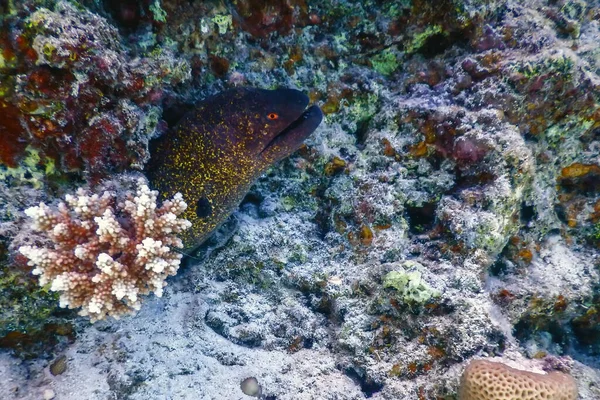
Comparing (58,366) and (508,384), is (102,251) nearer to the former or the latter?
(58,366)

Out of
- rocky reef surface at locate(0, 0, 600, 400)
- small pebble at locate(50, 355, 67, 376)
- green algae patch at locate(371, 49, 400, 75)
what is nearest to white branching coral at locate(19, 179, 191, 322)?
rocky reef surface at locate(0, 0, 600, 400)

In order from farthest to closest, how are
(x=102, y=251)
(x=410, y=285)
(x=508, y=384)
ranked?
(x=410, y=285) → (x=102, y=251) → (x=508, y=384)

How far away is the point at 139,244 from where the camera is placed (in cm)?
202

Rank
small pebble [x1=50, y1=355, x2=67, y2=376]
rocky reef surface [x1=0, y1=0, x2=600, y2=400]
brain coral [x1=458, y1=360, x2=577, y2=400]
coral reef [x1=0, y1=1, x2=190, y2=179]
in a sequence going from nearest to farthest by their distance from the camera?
coral reef [x1=0, y1=1, x2=190, y2=179] < brain coral [x1=458, y1=360, x2=577, y2=400] < rocky reef surface [x1=0, y1=0, x2=600, y2=400] < small pebble [x1=50, y1=355, x2=67, y2=376]

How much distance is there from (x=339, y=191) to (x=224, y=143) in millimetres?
1038

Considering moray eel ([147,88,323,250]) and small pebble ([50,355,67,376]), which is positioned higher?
moray eel ([147,88,323,250])

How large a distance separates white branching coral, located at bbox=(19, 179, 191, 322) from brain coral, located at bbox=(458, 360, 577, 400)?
6.08 feet

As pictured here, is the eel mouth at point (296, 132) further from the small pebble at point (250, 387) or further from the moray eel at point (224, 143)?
the small pebble at point (250, 387)

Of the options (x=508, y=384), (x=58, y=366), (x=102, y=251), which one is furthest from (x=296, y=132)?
(x=58, y=366)

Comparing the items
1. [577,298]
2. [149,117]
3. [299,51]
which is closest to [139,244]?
[149,117]

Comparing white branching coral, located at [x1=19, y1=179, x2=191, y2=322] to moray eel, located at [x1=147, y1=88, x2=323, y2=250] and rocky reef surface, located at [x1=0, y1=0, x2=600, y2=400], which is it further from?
moray eel, located at [x1=147, y1=88, x2=323, y2=250]

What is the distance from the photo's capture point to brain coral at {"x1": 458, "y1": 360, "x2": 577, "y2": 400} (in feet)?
6.10

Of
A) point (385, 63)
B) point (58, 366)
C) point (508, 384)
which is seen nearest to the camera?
point (508, 384)

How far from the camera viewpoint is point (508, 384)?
187cm
